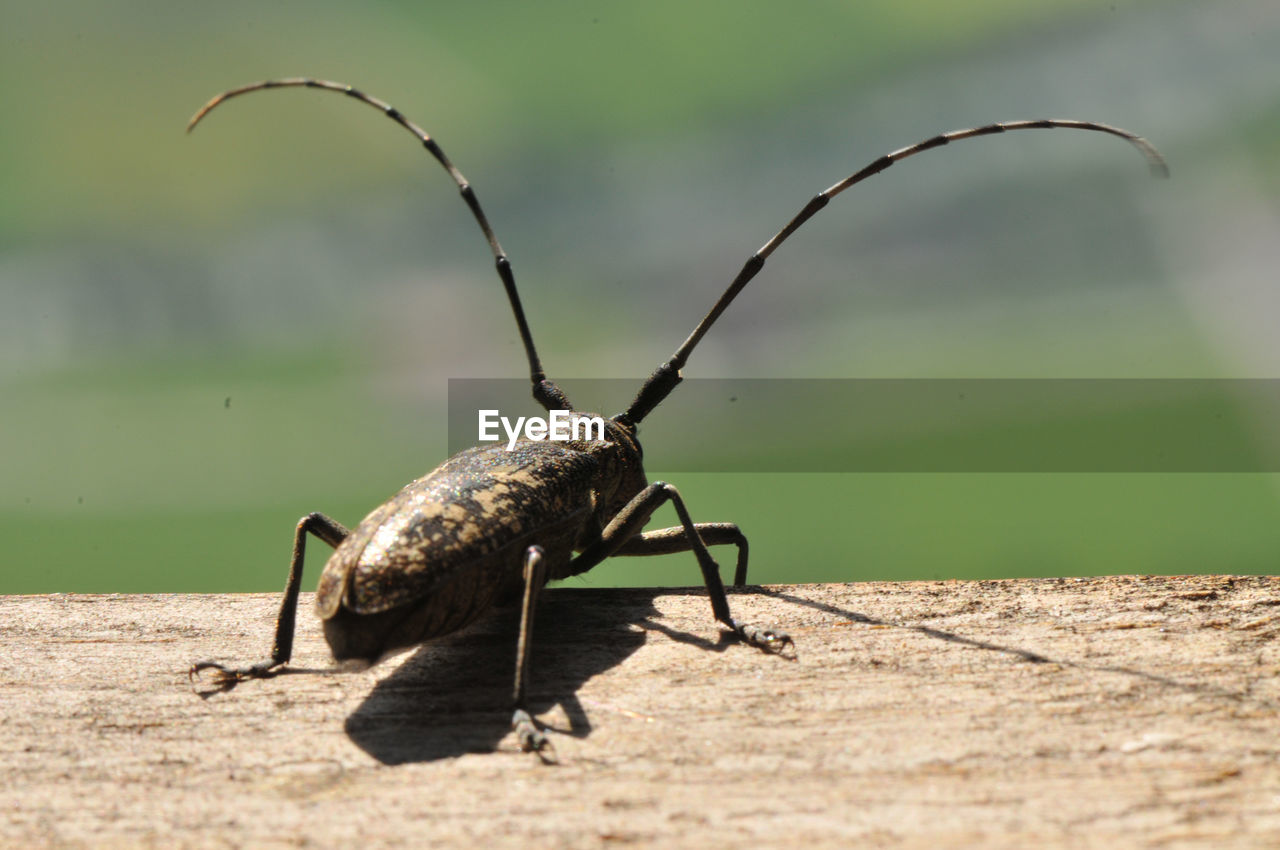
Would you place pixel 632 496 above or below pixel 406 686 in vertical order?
above

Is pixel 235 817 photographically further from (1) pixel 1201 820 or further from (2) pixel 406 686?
(1) pixel 1201 820

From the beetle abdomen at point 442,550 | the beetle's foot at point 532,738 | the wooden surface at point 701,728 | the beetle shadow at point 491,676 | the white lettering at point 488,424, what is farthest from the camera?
the white lettering at point 488,424

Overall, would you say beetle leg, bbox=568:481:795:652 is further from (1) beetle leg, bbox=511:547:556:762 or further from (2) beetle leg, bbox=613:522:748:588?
(1) beetle leg, bbox=511:547:556:762

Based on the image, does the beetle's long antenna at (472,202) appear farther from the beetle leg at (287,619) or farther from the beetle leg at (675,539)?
the beetle leg at (287,619)

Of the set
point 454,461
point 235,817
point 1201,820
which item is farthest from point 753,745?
point 454,461

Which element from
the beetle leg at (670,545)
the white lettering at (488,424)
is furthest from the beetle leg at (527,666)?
the white lettering at (488,424)

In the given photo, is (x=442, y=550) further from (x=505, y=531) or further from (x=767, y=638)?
(x=767, y=638)

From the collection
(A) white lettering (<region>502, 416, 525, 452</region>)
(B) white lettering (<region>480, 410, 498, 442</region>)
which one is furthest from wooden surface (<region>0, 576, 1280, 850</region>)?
(B) white lettering (<region>480, 410, 498, 442</region>)
